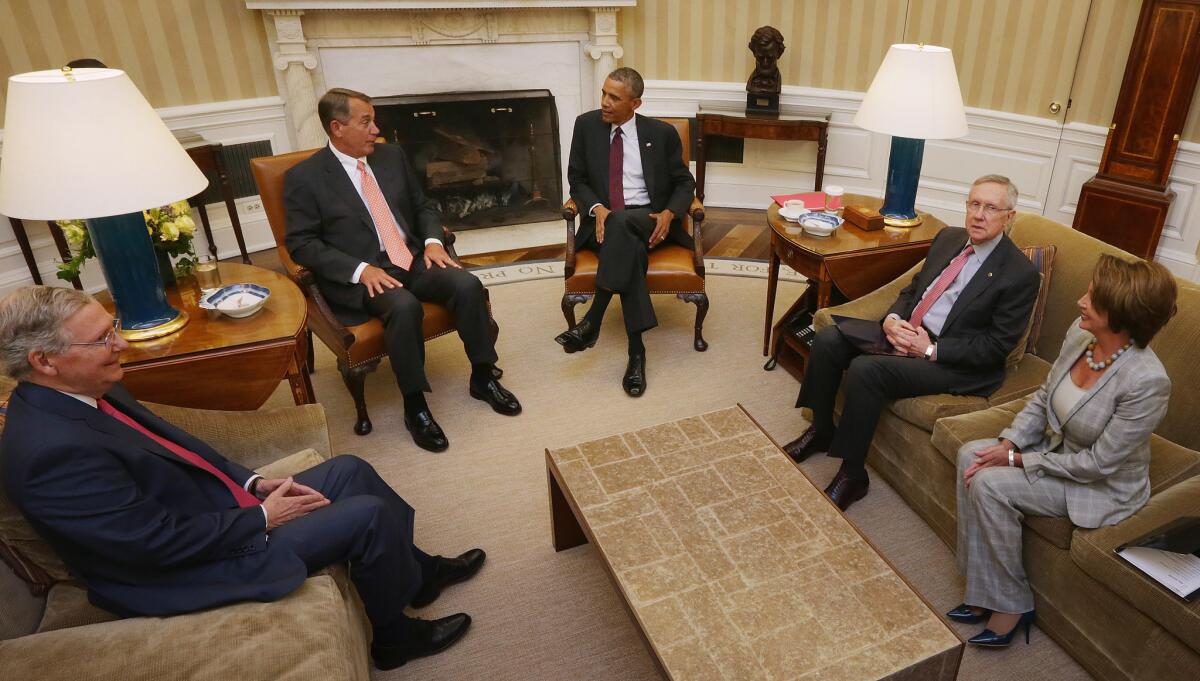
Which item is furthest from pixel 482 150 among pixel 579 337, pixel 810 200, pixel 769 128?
pixel 810 200

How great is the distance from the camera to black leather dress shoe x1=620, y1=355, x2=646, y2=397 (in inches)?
130

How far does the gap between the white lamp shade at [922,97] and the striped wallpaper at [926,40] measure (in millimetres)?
1879

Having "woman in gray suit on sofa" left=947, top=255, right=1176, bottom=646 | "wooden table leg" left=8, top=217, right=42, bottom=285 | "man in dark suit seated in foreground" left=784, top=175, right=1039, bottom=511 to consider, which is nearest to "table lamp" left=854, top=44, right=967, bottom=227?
"man in dark suit seated in foreground" left=784, top=175, right=1039, bottom=511

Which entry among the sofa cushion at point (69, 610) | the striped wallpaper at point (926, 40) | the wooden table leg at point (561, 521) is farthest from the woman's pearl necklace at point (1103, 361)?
the striped wallpaper at point (926, 40)

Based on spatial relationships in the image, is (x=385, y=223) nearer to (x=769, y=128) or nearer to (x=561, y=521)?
(x=561, y=521)

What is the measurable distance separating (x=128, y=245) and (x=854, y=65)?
4583 mm

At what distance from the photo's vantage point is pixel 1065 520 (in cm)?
196

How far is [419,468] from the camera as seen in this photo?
9.49ft

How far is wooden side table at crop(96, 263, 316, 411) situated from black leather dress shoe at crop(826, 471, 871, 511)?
72.9 inches

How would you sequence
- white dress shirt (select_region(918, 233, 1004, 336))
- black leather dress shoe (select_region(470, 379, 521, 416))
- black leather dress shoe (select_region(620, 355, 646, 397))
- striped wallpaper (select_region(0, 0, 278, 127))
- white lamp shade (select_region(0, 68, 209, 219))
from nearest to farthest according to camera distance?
white lamp shade (select_region(0, 68, 209, 219))
white dress shirt (select_region(918, 233, 1004, 336))
black leather dress shoe (select_region(470, 379, 521, 416))
black leather dress shoe (select_region(620, 355, 646, 397))
striped wallpaper (select_region(0, 0, 278, 127))

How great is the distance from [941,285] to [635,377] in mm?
1319

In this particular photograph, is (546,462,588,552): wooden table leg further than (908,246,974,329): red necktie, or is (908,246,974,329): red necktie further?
→ (908,246,974,329): red necktie

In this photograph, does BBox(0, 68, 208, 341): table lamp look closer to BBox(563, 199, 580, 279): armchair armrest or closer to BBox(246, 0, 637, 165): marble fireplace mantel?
BBox(563, 199, 580, 279): armchair armrest

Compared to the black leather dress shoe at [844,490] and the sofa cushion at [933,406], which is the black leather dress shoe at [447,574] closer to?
the black leather dress shoe at [844,490]
